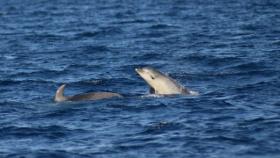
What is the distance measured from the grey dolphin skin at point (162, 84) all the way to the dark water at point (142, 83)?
640 millimetres

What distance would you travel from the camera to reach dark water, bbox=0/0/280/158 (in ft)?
62.3

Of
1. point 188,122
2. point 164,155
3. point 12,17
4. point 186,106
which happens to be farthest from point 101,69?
point 12,17

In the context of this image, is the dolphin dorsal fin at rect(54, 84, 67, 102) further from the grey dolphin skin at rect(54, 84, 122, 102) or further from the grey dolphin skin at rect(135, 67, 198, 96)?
the grey dolphin skin at rect(135, 67, 198, 96)

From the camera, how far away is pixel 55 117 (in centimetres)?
2217

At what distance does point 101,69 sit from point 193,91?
20.6ft

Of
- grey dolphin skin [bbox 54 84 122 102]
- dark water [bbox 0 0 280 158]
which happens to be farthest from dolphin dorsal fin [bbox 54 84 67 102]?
dark water [bbox 0 0 280 158]

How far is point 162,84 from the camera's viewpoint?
989 inches

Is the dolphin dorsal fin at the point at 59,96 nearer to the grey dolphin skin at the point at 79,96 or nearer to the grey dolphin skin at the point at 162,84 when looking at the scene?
the grey dolphin skin at the point at 79,96

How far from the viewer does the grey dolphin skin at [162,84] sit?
24.9 metres

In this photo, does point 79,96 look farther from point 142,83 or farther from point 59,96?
point 142,83

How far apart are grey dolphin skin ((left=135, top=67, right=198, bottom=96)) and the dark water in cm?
64

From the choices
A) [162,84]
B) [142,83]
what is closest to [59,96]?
[162,84]

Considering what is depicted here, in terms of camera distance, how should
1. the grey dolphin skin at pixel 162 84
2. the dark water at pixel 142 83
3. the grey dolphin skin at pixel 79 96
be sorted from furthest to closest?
the grey dolphin skin at pixel 162 84 < the grey dolphin skin at pixel 79 96 < the dark water at pixel 142 83

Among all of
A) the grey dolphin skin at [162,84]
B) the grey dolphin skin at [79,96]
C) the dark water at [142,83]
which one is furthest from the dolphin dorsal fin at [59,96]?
the grey dolphin skin at [162,84]
